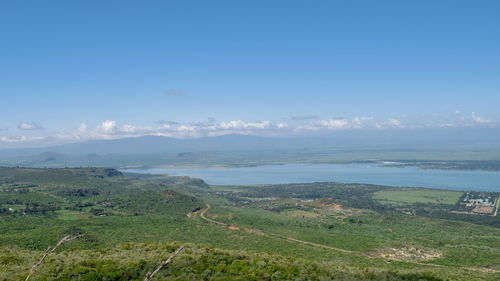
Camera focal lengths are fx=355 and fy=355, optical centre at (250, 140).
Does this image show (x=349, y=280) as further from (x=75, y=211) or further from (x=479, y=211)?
(x=479, y=211)

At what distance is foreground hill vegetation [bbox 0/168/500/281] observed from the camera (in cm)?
2117

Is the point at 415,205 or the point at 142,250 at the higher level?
the point at 142,250

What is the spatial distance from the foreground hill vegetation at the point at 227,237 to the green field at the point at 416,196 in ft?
1.96

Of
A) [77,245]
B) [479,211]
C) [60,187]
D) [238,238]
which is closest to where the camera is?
[77,245]

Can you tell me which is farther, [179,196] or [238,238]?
[179,196]

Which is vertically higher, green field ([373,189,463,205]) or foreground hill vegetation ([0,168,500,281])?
foreground hill vegetation ([0,168,500,281])

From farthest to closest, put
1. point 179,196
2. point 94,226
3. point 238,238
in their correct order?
point 179,196
point 94,226
point 238,238

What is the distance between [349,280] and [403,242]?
32.3m

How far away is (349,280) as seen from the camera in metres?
20.6

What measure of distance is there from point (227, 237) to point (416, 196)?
9437cm

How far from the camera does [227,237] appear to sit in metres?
46.8

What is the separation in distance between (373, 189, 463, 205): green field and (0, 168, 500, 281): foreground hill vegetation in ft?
1.96

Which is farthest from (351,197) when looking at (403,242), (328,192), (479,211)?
(403,242)

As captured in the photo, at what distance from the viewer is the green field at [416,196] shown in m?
110
